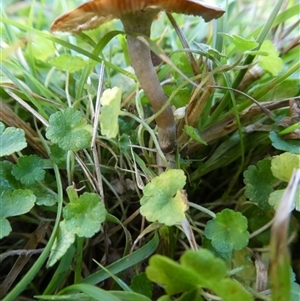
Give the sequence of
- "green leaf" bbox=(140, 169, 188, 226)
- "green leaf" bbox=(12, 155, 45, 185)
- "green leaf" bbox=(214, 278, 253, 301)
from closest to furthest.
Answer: "green leaf" bbox=(214, 278, 253, 301) < "green leaf" bbox=(140, 169, 188, 226) < "green leaf" bbox=(12, 155, 45, 185)

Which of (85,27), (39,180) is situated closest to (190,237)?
(39,180)

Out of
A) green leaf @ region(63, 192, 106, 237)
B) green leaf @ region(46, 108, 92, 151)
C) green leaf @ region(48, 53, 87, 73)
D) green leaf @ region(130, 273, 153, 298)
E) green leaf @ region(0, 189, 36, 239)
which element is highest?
green leaf @ region(48, 53, 87, 73)

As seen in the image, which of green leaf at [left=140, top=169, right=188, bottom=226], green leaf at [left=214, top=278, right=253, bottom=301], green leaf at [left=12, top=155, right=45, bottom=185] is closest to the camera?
green leaf at [left=214, top=278, right=253, bottom=301]

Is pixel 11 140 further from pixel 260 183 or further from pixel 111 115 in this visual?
pixel 260 183

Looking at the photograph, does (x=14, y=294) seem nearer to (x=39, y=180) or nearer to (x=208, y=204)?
(x=39, y=180)

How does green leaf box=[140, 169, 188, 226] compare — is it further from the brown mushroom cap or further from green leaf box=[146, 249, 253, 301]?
the brown mushroom cap

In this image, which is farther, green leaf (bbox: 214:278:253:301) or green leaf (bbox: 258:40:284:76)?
green leaf (bbox: 258:40:284:76)

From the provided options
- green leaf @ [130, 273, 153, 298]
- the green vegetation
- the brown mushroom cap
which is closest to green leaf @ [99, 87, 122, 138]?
the green vegetation

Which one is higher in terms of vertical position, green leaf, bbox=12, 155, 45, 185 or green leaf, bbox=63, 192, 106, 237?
green leaf, bbox=12, 155, 45, 185
